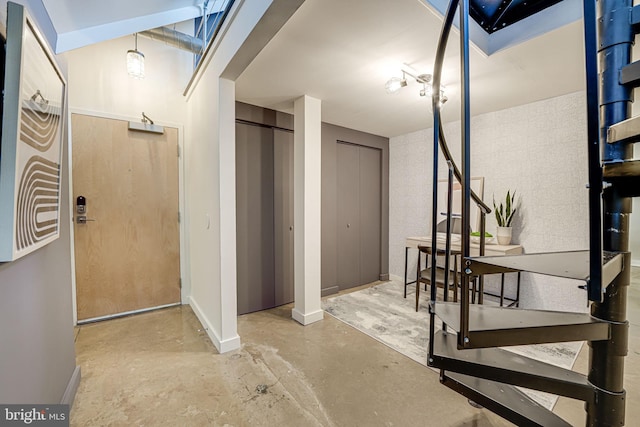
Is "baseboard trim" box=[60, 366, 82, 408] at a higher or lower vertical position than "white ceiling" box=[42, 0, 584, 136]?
lower

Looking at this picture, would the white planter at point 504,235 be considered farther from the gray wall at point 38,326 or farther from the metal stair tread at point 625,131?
the gray wall at point 38,326

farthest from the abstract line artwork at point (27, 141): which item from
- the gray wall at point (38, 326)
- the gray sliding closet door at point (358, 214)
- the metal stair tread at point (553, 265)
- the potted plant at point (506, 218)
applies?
the potted plant at point (506, 218)

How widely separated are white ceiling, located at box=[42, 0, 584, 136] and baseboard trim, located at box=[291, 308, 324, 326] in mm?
2213

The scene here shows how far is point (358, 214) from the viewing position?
3.87 m

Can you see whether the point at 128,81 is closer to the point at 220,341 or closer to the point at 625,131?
the point at 220,341

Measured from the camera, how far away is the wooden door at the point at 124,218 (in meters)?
2.67

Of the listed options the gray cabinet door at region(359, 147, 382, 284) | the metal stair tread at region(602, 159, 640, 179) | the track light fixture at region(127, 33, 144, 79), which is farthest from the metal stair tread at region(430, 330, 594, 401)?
the track light fixture at region(127, 33, 144, 79)

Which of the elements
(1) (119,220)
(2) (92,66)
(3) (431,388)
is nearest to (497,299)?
(3) (431,388)

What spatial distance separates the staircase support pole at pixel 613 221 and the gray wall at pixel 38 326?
198cm

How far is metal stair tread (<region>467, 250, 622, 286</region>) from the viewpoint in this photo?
0.72 metres

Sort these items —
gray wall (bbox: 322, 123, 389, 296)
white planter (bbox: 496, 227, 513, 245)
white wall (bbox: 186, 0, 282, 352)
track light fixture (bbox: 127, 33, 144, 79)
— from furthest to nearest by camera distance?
1. gray wall (bbox: 322, 123, 389, 296)
2. white planter (bbox: 496, 227, 513, 245)
3. track light fixture (bbox: 127, 33, 144, 79)
4. white wall (bbox: 186, 0, 282, 352)

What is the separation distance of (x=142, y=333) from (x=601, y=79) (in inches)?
134

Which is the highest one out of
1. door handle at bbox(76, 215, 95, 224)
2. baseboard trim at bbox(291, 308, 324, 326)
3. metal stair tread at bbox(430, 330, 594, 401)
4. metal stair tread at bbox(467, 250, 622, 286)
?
door handle at bbox(76, 215, 95, 224)

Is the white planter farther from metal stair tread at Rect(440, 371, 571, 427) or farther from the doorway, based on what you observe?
the doorway
